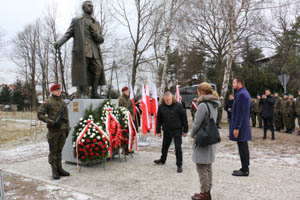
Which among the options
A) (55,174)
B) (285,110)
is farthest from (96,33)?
(285,110)

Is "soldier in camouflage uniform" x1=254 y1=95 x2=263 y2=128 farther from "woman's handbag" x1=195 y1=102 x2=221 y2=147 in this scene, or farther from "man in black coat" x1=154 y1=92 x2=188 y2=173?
"woman's handbag" x1=195 y1=102 x2=221 y2=147

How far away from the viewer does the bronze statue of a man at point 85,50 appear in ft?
21.4

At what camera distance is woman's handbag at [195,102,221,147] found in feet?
12.8

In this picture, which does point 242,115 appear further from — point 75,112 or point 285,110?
point 285,110

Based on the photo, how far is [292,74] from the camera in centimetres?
3095


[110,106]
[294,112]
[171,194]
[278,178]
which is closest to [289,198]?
[278,178]

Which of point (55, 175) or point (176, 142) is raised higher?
point (176, 142)

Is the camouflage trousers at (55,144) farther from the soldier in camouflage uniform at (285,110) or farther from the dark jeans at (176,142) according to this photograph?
the soldier in camouflage uniform at (285,110)

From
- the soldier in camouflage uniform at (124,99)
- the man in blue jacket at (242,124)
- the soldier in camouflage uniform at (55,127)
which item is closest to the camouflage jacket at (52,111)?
the soldier in camouflage uniform at (55,127)

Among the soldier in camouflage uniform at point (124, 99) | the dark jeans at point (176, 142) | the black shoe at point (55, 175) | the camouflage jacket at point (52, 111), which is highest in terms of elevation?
the soldier in camouflage uniform at point (124, 99)

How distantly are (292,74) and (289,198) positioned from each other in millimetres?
31086

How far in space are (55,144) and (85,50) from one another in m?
2.53

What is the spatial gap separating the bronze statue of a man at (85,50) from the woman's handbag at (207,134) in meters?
3.67

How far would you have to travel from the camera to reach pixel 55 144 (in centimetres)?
530
